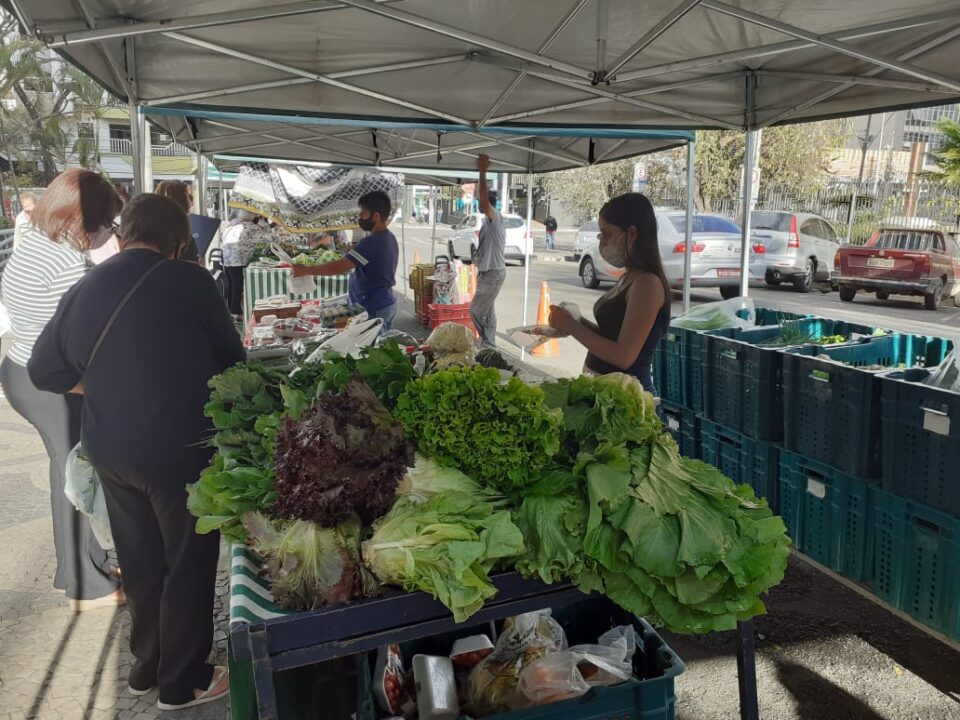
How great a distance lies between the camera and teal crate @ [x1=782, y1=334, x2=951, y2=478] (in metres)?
3.69

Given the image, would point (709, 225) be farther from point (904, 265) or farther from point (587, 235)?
point (587, 235)

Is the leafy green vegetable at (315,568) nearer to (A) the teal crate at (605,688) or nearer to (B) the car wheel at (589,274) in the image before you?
(A) the teal crate at (605,688)

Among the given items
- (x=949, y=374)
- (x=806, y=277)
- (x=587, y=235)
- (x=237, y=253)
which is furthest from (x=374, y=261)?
(x=587, y=235)

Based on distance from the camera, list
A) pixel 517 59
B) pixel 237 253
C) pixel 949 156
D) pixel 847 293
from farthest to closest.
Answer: pixel 949 156
pixel 847 293
pixel 237 253
pixel 517 59

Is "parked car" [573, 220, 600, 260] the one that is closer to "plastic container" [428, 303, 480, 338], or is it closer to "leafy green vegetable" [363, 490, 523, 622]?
"plastic container" [428, 303, 480, 338]

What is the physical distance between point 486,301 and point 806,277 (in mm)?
13312

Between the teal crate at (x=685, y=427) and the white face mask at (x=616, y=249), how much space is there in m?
1.86

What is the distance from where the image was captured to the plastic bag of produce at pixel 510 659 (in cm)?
199

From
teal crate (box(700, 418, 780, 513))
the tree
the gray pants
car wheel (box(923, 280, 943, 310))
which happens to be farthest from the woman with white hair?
the tree

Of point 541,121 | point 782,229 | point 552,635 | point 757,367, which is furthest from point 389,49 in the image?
point 782,229

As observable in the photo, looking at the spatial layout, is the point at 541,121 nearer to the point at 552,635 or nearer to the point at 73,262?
the point at 73,262

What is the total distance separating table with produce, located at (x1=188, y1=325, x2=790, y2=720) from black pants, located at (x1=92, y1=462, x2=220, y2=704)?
2.59 ft

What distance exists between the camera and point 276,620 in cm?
158

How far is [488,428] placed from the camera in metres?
1.82
